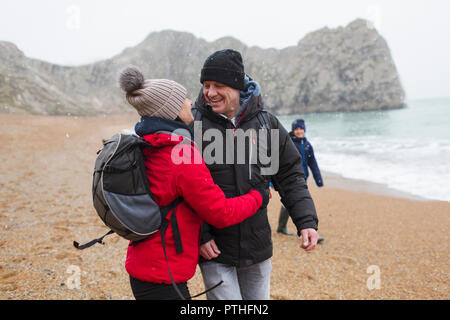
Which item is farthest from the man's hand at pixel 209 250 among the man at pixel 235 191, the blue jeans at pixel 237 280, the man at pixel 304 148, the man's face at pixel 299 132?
the man's face at pixel 299 132

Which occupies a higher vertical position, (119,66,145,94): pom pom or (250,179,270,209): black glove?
(119,66,145,94): pom pom

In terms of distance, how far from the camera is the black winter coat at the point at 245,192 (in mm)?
1948

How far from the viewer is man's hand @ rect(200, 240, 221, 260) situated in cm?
188

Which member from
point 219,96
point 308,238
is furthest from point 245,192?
point 219,96

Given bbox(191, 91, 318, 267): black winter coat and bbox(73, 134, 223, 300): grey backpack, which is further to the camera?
bbox(191, 91, 318, 267): black winter coat

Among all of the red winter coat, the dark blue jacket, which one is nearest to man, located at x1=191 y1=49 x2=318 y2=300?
the red winter coat

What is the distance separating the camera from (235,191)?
1936 mm

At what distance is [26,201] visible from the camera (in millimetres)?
7875

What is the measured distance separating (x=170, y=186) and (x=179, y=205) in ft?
0.51

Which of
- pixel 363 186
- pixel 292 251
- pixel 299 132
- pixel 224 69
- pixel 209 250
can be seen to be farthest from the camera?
pixel 363 186

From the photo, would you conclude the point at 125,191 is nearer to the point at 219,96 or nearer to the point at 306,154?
the point at 219,96

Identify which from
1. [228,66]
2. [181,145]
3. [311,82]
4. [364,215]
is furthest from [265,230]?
Result: [311,82]

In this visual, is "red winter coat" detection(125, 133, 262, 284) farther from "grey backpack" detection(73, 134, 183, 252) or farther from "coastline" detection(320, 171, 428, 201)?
"coastline" detection(320, 171, 428, 201)

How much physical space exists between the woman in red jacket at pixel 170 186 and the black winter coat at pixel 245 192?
24cm
